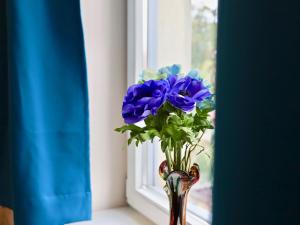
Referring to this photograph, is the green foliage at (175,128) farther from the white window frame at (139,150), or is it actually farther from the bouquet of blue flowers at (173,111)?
the white window frame at (139,150)

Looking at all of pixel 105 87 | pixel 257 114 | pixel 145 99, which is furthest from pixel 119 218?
pixel 257 114

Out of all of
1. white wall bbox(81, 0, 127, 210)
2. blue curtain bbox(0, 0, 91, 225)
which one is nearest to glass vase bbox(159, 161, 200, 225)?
blue curtain bbox(0, 0, 91, 225)

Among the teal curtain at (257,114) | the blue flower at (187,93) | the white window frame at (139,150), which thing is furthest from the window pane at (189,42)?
the teal curtain at (257,114)

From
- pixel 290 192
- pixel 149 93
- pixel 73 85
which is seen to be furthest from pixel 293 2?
pixel 73 85

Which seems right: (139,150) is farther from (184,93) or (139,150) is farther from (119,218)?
(184,93)

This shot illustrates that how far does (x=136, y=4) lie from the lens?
3.64 ft

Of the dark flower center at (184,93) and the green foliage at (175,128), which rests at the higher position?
the dark flower center at (184,93)

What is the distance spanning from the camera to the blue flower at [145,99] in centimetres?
69

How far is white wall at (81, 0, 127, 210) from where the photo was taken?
1111mm

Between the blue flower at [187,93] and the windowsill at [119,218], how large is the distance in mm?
517

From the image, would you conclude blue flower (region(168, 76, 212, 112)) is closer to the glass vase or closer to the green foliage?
the green foliage

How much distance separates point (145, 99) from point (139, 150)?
475mm

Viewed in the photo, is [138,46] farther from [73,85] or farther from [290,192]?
[290,192]

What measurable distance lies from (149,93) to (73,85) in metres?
0.29
